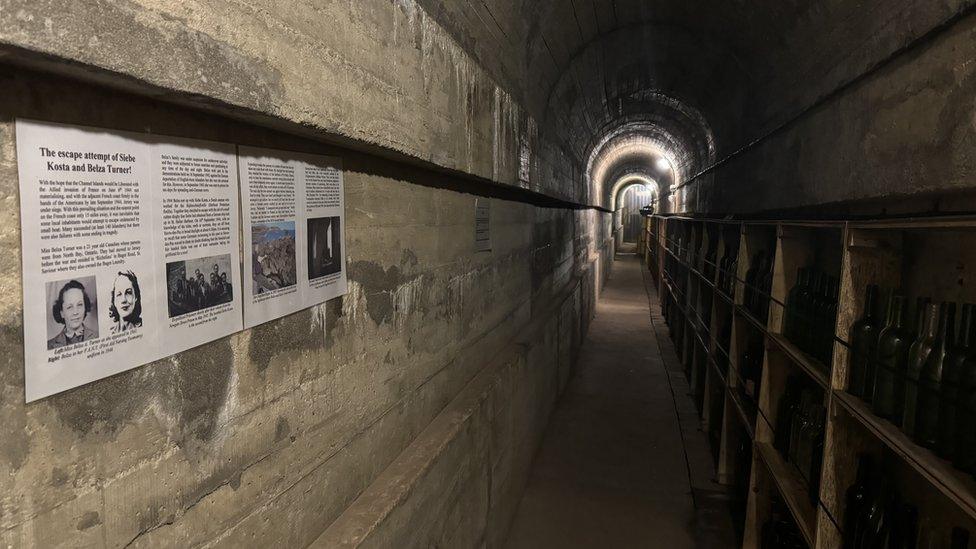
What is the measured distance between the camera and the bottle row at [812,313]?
3.11 metres

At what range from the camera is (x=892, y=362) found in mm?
2350

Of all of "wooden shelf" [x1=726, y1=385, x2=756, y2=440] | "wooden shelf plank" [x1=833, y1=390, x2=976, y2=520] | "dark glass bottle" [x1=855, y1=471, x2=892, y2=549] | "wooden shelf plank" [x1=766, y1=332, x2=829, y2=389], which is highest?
"wooden shelf plank" [x1=766, y1=332, x2=829, y2=389]

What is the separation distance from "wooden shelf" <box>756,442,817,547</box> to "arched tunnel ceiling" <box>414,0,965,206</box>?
2.39 metres

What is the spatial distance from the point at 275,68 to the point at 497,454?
10.4ft

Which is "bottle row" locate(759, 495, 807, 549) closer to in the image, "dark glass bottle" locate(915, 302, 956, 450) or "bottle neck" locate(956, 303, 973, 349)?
"dark glass bottle" locate(915, 302, 956, 450)

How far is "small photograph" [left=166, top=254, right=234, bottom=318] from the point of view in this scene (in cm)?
129

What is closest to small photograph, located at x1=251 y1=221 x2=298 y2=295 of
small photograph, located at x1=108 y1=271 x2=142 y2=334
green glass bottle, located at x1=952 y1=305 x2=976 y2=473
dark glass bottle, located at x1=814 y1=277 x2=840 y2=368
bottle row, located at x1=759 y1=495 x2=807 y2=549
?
small photograph, located at x1=108 y1=271 x2=142 y2=334

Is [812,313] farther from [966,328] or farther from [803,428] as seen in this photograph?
[966,328]

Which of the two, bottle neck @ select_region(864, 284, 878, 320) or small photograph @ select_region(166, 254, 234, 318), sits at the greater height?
small photograph @ select_region(166, 254, 234, 318)

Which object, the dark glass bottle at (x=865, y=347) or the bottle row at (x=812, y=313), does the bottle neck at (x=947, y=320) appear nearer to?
the dark glass bottle at (x=865, y=347)

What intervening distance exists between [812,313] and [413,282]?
2476 mm

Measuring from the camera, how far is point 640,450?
19.3ft

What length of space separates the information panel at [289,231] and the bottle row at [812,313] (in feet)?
8.79

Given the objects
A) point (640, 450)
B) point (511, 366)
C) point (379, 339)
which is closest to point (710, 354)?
point (640, 450)
